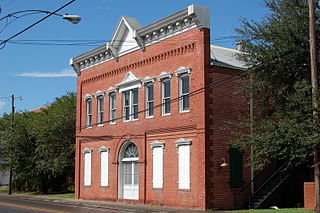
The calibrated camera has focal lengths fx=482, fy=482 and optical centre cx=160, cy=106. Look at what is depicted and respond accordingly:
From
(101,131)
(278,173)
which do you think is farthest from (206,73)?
(101,131)

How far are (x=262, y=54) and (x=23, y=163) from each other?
27.8 m

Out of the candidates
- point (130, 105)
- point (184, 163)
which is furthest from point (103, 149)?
point (184, 163)

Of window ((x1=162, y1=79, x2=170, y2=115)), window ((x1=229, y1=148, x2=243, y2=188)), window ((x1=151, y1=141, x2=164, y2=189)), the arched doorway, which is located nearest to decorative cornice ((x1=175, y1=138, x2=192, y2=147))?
window ((x1=151, y1=141, x2=164, y2=189))

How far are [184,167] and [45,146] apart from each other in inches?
740

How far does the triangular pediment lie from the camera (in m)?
29.0

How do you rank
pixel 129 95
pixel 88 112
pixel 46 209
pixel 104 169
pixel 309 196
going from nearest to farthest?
pixel 309 196 < pixel 46 209 < pixel 129 95 < pixel 104 169 < pixel 88 112

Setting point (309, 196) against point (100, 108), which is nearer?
point (309, 196)

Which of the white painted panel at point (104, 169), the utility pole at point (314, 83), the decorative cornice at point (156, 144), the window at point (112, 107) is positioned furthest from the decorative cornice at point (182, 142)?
the utility pole at point (314, 83)

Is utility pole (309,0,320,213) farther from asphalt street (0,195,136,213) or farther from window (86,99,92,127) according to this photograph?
window (86,99,92,127)

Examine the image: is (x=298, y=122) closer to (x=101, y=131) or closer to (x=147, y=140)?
(x=147, y=140)

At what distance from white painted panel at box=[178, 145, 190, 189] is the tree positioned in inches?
136

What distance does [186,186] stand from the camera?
78.7 ft

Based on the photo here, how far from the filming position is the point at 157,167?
86.5 feet

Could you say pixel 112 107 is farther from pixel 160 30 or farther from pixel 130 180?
pixel 160 30
